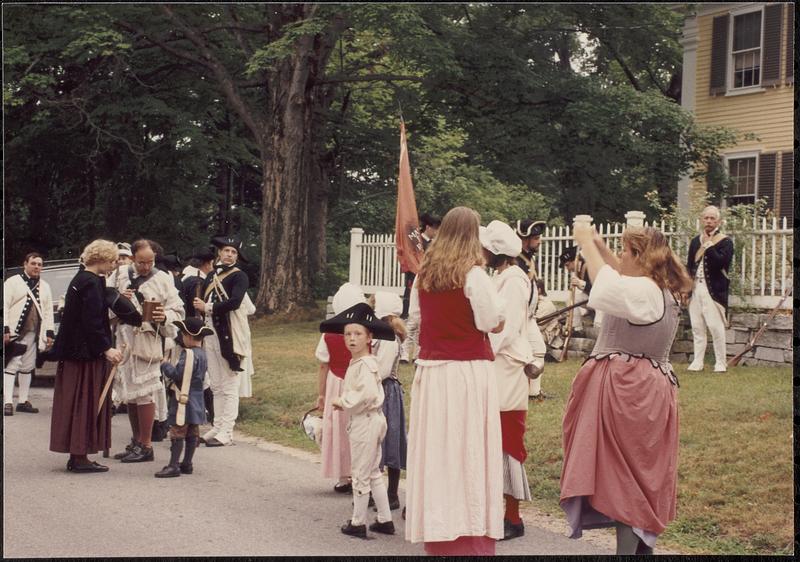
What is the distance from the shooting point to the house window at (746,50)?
20.0 meters

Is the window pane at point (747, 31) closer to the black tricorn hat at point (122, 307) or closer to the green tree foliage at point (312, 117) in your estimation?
the green tree foliage at point (312, 117)

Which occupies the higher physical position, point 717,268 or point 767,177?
point 767,177

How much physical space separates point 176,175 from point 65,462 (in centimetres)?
1743

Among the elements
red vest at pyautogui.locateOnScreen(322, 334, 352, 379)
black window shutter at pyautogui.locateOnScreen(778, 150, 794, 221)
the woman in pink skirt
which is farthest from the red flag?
black window shutter at pyautogui.locateOnScreen(778, 150, 794, 221)

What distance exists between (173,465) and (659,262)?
4549 millimetres

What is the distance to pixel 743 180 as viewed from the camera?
20.9m

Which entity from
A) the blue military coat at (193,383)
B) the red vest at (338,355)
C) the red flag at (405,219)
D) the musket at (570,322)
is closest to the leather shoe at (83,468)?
the blue military coat at (193,383)

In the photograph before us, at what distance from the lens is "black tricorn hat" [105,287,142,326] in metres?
8.96

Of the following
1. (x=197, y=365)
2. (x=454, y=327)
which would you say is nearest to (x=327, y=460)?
(x=197, y=365)

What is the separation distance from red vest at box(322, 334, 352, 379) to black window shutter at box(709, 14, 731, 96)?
50.3 feet

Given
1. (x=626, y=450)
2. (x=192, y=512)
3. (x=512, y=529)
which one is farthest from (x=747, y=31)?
(x=626, y=450)

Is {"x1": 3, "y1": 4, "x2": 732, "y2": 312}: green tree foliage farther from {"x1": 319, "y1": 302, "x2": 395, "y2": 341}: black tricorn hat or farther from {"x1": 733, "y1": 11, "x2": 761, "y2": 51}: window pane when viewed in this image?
{"x1": 319, "y1": 302, "x2": 395, "y2": 341}: black tricorn hat

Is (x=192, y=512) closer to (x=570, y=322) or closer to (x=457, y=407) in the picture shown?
(x=457, y=407)

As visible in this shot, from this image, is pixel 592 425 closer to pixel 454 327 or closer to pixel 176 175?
pixel 454 327
